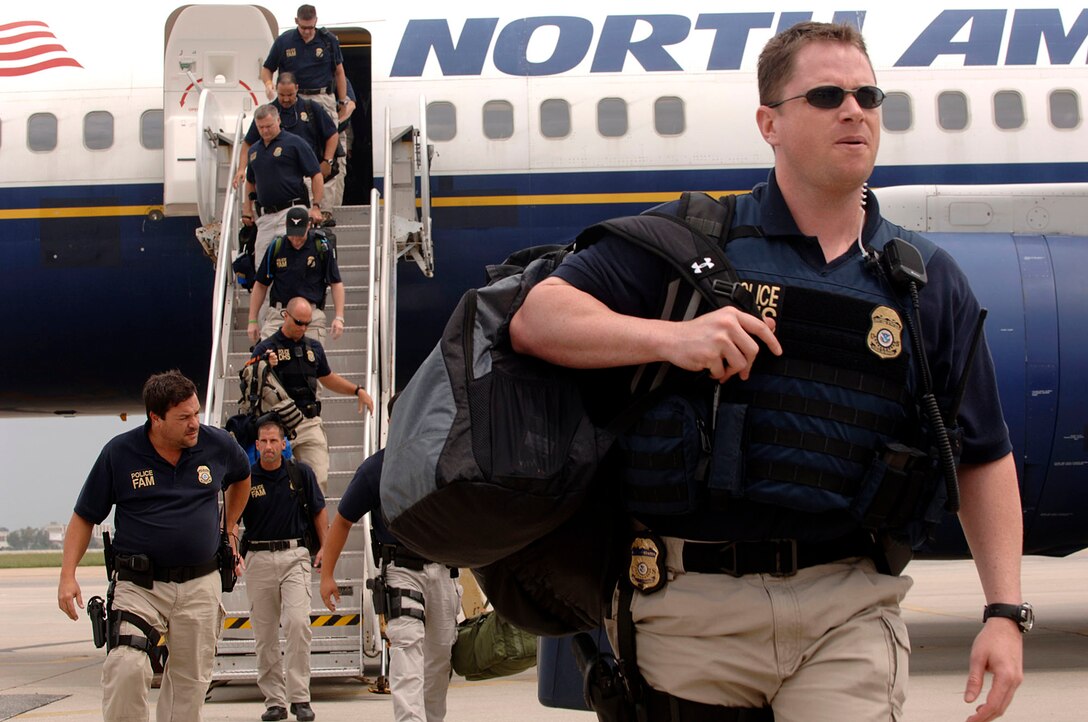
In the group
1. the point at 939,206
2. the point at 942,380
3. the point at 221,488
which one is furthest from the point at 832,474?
the point at 939,206

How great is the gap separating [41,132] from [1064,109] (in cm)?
944

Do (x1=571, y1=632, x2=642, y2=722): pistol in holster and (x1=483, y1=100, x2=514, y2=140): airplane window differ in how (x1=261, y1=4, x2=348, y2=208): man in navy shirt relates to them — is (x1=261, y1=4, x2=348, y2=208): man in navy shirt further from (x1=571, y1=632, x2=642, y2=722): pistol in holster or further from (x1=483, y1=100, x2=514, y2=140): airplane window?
(x1=571, y1=632, x2=642, y2=722): pistol in holster

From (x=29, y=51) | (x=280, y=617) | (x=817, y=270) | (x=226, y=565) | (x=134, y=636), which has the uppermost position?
(x=29, y=51)

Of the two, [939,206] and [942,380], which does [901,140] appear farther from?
[942,380]

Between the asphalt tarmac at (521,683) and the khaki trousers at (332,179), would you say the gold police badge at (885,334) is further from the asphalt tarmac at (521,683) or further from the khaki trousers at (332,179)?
the khaki trousers at (332,179)

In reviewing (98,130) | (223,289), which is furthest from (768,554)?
(98,130)

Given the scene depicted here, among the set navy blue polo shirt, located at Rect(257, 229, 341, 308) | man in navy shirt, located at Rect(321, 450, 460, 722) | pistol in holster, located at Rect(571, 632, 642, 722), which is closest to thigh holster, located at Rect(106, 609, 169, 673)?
man in navy shirt, located at Rect(321, 450, 460, 722)

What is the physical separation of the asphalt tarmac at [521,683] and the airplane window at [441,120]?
16.1ft

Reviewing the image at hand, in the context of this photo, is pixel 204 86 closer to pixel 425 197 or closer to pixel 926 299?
pixel 425 197

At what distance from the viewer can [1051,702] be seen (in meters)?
7.97

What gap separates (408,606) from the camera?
666 cm

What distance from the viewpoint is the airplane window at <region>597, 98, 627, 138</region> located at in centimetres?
1254

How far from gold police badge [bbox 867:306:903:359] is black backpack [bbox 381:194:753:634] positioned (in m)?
0.27

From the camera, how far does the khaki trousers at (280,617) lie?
8.20 metres
